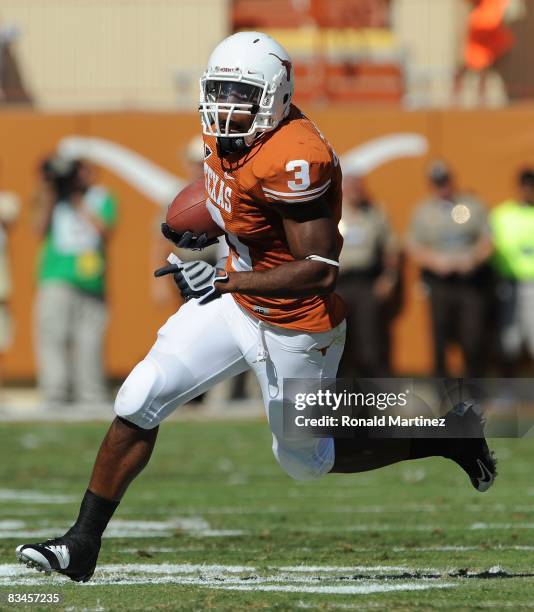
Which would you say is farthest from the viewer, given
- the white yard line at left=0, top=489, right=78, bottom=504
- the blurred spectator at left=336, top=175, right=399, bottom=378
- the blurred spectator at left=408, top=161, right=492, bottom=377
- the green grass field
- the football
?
the blurred spectator at left=336, top=175, right=399, bottom=378

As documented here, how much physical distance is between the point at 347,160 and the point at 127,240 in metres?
1.89

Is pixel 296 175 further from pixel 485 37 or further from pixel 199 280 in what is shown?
pixel 485 37

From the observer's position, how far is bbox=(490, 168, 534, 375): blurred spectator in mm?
11180

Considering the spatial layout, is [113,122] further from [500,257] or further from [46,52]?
[500,257]

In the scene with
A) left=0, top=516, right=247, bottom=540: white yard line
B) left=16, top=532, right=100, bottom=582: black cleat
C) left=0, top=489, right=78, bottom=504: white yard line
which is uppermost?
left=16, top=532, right=100, bottom=582: black cleat

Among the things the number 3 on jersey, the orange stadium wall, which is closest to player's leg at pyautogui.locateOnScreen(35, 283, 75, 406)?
the orange stadium wall

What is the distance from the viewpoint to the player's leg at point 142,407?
4.59 metres

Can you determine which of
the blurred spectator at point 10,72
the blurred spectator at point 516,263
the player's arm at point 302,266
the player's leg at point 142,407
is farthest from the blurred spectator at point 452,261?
the player's arm at point 302,266

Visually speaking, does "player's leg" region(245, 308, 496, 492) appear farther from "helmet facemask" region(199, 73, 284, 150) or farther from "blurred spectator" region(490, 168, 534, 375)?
"blurred spectator" region(490, 168, 534, 375)

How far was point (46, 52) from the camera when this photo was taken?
47.8 ft

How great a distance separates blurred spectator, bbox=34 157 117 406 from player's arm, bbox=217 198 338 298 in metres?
6.73

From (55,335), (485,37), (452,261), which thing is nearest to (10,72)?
(55,335)

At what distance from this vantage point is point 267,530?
6016mm

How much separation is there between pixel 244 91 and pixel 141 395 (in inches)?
38.2
